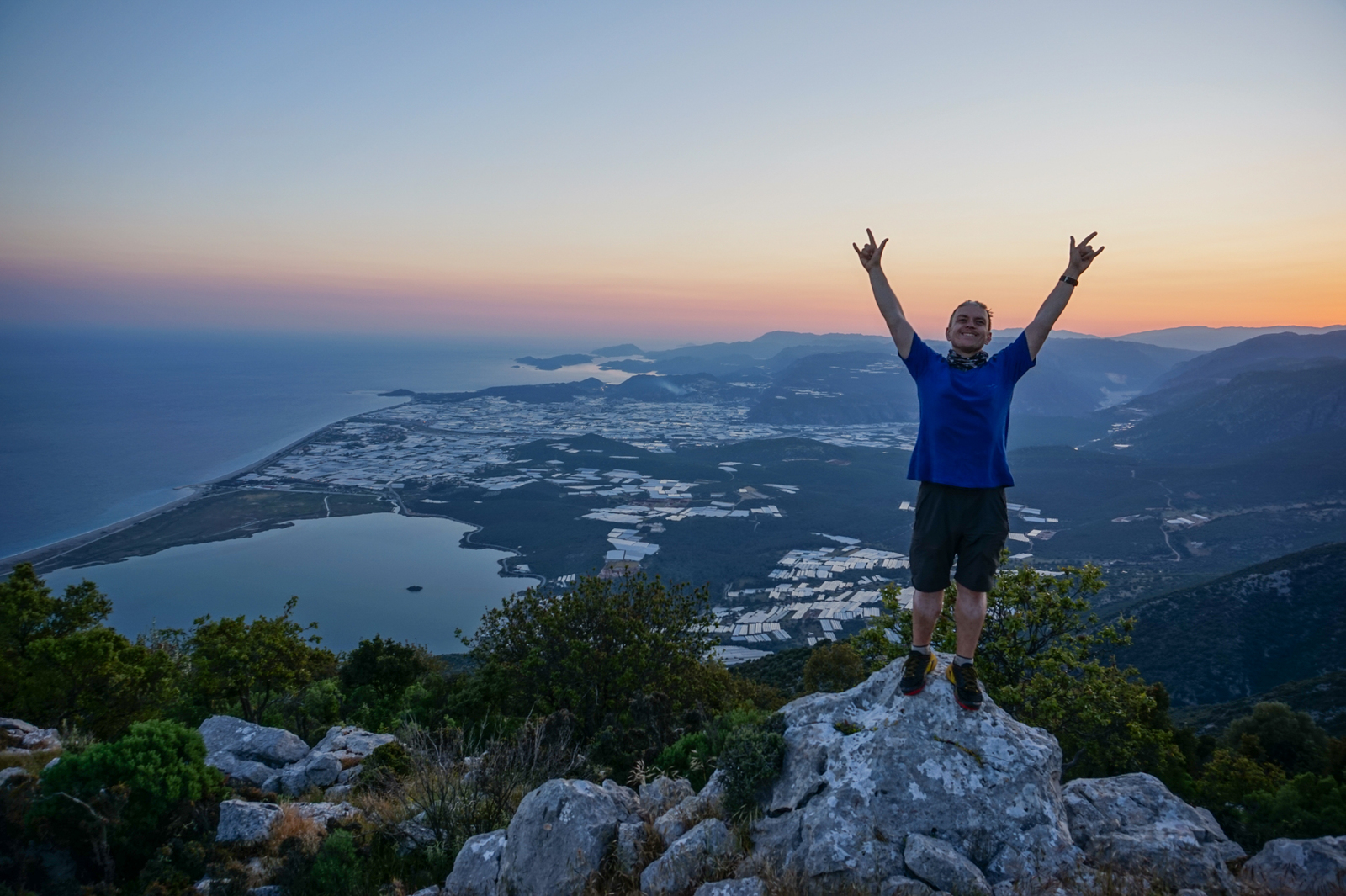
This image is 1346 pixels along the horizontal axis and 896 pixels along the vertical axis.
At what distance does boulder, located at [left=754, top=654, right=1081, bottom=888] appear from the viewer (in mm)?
4332

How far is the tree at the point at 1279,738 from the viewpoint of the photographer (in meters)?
→ 16.2

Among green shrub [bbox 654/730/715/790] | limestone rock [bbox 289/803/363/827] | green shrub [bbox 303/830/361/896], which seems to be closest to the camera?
green shrub [bbox 303/830/361/896]

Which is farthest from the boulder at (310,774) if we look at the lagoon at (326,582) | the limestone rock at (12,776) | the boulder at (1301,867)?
the lagoon at (326,582)

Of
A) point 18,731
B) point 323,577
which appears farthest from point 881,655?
point 323,577

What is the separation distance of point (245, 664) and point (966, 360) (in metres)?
16.0

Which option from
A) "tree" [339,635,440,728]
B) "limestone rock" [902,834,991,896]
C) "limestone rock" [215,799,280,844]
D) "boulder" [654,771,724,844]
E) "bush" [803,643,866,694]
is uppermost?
"limestone rock" [902,834,991,896]

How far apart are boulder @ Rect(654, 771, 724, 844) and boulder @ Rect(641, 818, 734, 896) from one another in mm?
310

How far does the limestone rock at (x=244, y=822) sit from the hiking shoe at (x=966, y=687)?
22.3 feet

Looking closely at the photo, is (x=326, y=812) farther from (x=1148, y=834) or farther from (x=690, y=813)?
(x=1148, y=834)

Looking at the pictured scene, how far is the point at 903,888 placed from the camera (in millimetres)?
4059

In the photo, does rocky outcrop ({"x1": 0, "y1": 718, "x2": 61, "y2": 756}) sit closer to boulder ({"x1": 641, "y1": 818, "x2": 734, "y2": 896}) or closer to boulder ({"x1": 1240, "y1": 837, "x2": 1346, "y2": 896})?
boulder ({"x1": 641, "y1": 818, "x2": 734, "y2": 896})

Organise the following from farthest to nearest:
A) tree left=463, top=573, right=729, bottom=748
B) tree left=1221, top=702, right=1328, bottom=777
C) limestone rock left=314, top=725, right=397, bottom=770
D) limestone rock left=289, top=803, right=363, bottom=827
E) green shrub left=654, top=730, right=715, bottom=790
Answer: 1. tree left=1221, top=702, right=1328, bottom=777
2. tree left=463, top=573, right=729, bottom=748
3. limestone rock left=314, top=725, right=397, bottom=770
4. green shrub left=654, top=730, right=715, bottom=790
5. limestone rock left=289, top=803, right=363, bottom=827

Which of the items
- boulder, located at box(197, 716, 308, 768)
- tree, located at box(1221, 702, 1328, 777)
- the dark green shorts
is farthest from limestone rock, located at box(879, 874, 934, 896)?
tree, located at box(1221, 702, 1328, 777)

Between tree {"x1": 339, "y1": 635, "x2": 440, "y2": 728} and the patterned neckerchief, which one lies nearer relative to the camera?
the patterned neckerchief
